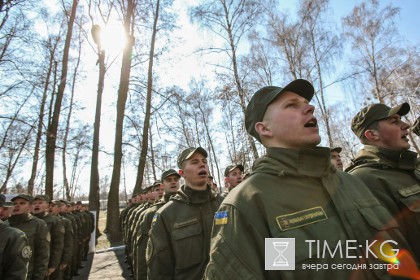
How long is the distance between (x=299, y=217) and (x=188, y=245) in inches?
71.2

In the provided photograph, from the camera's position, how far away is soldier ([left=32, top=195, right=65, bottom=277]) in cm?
642

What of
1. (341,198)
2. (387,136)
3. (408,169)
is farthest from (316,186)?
(387,136)

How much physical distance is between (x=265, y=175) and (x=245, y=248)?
0.43 m

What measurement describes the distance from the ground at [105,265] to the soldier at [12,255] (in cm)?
567

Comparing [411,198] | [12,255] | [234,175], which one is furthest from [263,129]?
[234,175]

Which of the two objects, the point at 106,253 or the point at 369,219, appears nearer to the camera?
the point at 369,219

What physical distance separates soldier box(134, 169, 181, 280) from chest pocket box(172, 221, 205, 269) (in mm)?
1748

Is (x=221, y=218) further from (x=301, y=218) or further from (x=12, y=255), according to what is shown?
(x=12, y=255)

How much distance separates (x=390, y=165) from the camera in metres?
2.45

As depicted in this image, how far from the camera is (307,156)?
1587 mm

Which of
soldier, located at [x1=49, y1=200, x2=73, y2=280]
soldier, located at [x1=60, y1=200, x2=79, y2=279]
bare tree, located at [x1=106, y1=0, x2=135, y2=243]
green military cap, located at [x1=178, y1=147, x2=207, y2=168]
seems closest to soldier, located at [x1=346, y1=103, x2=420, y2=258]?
green military cap, located at [x1=178, y1=147, x2=207, y2=168]

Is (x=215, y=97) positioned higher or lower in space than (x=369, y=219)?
higher

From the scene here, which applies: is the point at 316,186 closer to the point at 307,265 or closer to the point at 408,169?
the point at 307,265

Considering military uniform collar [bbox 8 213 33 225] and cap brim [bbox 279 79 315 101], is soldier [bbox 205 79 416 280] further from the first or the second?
military uniform collar [bbox 8 213 33 225]
